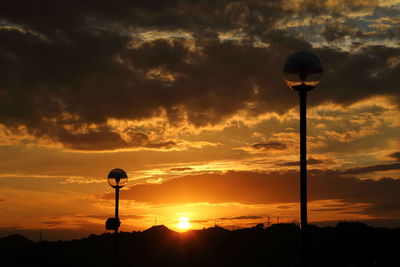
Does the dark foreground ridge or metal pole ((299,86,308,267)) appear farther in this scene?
the dark foreground ridge

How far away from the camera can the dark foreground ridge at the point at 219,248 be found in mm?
46594

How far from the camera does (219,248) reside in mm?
54156

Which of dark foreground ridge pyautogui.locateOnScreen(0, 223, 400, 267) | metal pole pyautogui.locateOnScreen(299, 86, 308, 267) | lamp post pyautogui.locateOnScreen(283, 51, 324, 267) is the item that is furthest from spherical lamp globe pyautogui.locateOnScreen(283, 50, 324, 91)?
dark foreground ridge pyautogui.locateOnScreen(0, 223, 400, 267)

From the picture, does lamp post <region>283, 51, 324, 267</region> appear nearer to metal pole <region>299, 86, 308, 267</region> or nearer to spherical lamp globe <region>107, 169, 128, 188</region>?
metal pole <region>299, 86, 308, 267</region>

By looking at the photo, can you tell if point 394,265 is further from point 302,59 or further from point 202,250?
point 302,59

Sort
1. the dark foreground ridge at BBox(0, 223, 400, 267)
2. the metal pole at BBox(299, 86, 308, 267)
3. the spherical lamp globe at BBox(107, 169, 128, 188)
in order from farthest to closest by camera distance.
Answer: the dark foreground ridge at BBox(0, 223, 400, 267)
the spherical lamp globe at BBox(107, 169, 128, 188)
the metal pole at BBox(299, 86, 308, 267)

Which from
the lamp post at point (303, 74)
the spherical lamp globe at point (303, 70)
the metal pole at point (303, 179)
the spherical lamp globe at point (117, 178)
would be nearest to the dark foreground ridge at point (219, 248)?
the spherical lamp globe at point (117, 178)

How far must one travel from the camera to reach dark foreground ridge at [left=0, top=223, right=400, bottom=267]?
46.6 metres

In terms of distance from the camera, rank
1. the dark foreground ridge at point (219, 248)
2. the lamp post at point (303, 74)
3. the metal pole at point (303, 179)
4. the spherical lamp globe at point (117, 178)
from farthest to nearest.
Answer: the dark foreground ridge at point (219, 248) < the spherical lamp globe at point (117, 178) < the lamp post at point (303, 74) < the metal pole at point (303, 179)

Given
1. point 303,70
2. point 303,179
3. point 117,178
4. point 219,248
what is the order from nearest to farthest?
point 303,179, point 303,70, point 117,178, point 219,248

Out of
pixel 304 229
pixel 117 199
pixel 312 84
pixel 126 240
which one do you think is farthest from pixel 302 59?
pixel 126 240

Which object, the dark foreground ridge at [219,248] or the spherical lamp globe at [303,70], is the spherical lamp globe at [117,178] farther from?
the dark foreground ridge at [219,248]

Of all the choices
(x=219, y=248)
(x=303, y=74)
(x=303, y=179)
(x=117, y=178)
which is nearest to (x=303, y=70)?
(x=303, y=74)

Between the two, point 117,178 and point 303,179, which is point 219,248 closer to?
point 117,178
